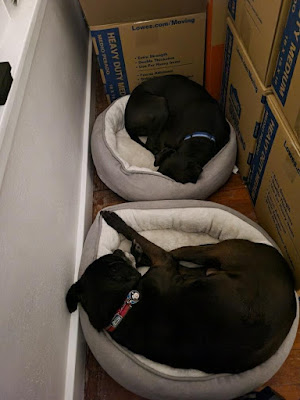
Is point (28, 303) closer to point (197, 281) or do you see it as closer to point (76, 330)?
point (76, 330)

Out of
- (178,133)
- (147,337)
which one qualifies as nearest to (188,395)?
(147,337)

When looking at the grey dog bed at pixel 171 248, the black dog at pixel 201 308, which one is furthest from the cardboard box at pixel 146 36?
the black dog at pixel 201 308

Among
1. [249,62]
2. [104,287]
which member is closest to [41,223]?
[104,287]

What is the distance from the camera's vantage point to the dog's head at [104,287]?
110cm

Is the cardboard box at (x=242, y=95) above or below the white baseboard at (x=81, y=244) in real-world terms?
above

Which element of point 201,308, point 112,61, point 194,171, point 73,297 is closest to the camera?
point 201,308

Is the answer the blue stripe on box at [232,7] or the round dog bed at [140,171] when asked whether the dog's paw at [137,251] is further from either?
the blue stripe on box at [232,7]

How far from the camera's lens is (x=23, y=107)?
103cm

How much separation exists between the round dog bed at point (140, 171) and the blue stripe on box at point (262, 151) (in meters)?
0.13

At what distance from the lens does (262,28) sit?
4.02 ft

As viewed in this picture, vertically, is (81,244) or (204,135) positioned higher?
(204,135)

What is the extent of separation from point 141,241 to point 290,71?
830 millimetres

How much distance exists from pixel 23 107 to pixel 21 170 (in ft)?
0.69

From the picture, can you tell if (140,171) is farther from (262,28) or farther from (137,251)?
(262,28)
